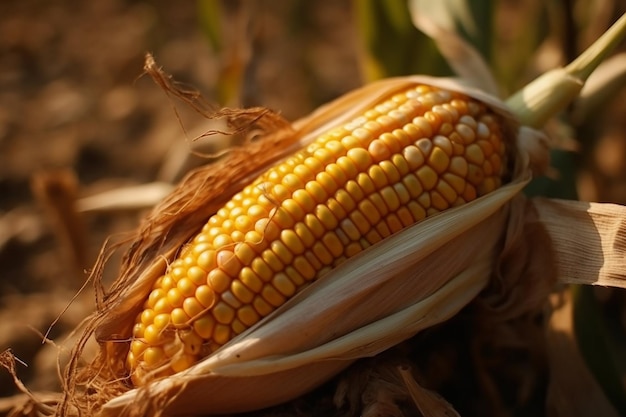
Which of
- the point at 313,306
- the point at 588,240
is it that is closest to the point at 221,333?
the point at 313,306

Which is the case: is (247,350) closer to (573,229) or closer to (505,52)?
(573,229)

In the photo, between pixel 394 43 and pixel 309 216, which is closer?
pixel 309 216

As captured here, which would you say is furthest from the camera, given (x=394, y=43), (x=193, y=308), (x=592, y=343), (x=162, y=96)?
(x=162, y=96)

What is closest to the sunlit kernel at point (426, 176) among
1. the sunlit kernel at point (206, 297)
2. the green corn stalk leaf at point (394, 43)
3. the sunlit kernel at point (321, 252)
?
the sunlit kernel at point (321, 252)

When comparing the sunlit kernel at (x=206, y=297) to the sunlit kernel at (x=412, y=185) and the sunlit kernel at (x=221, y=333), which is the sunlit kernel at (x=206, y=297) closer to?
the sunlit kernel at (x=221, y=333)

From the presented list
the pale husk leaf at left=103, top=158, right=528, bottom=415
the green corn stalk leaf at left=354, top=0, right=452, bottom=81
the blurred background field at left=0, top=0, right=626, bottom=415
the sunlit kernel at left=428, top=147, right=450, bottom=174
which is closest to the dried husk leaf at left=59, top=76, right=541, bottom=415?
the pale husk leaf at left=103, top=158, right=528, bottom=415

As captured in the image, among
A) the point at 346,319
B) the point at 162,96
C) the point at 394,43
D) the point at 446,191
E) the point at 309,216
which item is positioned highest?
the point at 162,96

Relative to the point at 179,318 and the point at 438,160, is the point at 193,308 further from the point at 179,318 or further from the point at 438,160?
the point at 438,160
